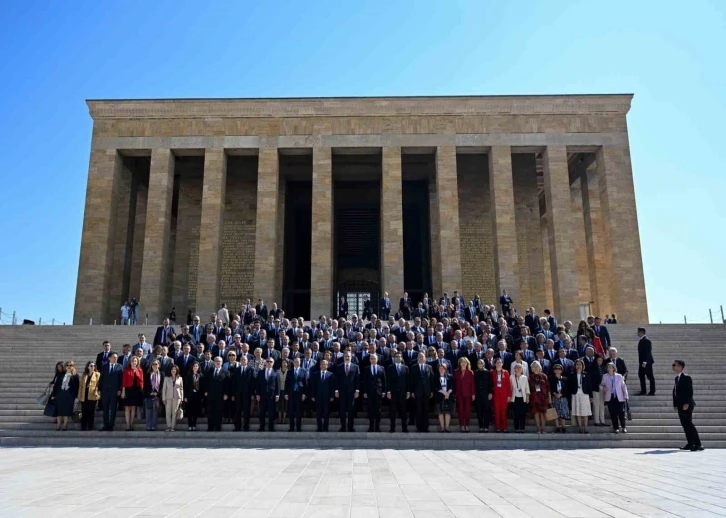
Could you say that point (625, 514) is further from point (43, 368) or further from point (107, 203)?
point (107, 203)

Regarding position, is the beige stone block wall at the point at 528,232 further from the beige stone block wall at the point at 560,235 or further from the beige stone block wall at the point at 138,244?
the beige stone block wall at the point at 138,244

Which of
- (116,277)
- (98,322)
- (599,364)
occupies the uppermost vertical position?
(116,277)

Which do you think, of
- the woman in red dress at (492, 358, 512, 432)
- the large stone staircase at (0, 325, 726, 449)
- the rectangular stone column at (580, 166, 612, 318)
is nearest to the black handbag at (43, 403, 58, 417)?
the large stone staircase at (0, 325, 726, 449)

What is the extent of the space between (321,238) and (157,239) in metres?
7.41

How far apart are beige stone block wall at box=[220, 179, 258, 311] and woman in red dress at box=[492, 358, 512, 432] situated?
17606 millimetres

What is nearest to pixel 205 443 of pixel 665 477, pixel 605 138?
pixel 665 477

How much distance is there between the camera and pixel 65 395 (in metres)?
11.1

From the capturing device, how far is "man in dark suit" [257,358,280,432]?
10992mm

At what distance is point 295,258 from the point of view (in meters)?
29.9

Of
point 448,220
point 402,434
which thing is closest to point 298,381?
point 402,434

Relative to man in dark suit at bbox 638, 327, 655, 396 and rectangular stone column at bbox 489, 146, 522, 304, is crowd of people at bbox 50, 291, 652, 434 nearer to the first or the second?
man in dark suit at bbox 638, 327, 655, 396

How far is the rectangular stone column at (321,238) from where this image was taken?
77.9ft

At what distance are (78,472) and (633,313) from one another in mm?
22392

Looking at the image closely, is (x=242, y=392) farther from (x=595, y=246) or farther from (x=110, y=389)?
(x=595, y=246)
